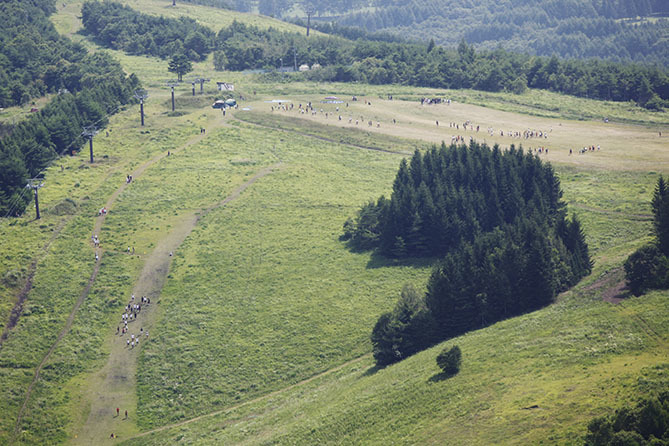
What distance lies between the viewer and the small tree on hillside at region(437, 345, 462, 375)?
61.0m

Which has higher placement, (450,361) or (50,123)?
(50,123)

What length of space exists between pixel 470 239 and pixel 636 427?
59.1 m

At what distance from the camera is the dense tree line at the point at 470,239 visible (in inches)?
3000

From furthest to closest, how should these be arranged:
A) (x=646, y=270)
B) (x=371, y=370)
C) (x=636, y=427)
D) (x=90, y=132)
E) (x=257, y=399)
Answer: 1. (x=90, y=132)
2. (x=257, y=399)
3. (x=371, y=370)
4. (x=646, y=270)
5. (x=636, y=427)

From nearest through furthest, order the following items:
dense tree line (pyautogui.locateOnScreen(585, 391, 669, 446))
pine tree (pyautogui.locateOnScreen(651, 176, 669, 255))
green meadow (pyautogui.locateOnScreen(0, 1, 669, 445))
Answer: dense tree line (pyautogui.locateOnScreen(585, 391, 669, 446))
green meadow (pyautogui.locateOnScreen(0, 1, 669, 445))
pine tree (pyautogui.locateOnScreen(651, 176, 669, 255))

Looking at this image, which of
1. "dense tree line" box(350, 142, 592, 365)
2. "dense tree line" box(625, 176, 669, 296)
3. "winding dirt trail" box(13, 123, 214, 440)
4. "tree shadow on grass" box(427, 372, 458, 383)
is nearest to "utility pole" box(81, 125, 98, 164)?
"winding dirt trail" box(13, 123, 214, 440)

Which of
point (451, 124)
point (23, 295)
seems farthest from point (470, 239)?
point (451, 124)

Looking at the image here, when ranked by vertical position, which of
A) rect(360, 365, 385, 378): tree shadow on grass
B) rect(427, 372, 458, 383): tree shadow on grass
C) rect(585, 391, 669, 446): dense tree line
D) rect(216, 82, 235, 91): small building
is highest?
rect(216, 82, 235, 91): small building

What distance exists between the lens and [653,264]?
6856 centimetres

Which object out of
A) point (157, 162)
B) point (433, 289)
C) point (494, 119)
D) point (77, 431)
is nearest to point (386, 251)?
point (433, 289)

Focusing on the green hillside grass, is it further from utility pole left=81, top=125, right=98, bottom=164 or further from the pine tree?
utility pole left=81, top=125, right=98, bottom=164

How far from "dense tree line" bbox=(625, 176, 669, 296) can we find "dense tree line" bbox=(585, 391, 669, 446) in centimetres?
2575

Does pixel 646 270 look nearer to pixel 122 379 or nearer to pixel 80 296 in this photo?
pixel 122 379

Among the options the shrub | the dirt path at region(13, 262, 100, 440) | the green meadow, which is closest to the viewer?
the green meadow
